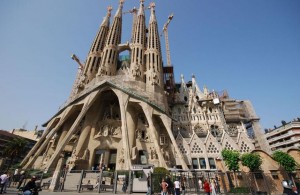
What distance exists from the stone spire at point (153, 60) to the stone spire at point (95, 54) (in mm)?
14329

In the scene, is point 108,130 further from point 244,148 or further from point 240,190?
point 244,148

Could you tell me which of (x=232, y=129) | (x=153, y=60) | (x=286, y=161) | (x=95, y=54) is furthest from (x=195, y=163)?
(x=95, y=54)

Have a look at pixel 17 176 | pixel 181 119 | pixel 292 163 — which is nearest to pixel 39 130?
pixel 17 176

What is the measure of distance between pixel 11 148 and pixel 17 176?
84.6 feet

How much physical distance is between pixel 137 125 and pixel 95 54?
85.1ft

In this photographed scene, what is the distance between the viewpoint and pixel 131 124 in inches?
1182

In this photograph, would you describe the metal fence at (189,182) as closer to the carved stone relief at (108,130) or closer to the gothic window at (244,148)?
the carved stone relief at (108,130)

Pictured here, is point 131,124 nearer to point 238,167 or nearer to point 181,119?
point 181,119

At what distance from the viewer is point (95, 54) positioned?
44.5m


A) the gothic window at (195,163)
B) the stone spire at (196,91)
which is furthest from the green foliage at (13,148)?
the stone spire at (196,91)

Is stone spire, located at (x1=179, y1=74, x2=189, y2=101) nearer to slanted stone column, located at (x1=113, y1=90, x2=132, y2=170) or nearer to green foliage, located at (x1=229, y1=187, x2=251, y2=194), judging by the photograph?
slanted stone column, located at (x1=113, y1=90, x2=132, y2=170)

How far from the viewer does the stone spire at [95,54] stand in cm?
4072

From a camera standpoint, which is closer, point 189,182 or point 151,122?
point 189,182

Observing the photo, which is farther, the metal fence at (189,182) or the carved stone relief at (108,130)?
the carved stone relief at (108,130)
